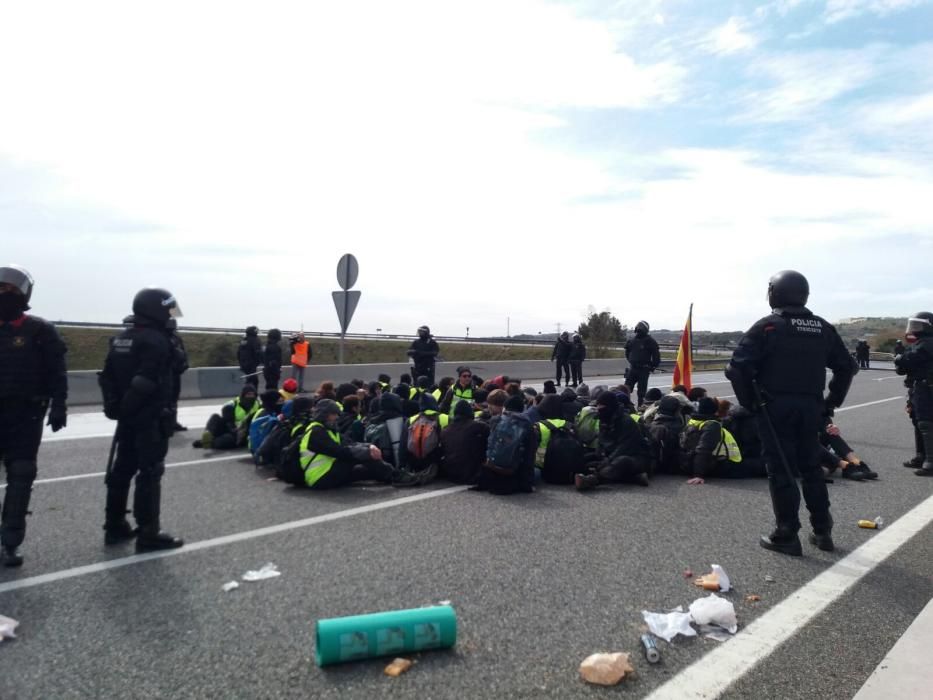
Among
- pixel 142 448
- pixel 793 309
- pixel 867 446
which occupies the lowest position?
pixel 867 446

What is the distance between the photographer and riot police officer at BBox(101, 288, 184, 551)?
5520 mm

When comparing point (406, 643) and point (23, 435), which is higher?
point (23, 435)

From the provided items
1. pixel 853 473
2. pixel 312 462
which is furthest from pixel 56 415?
pixel 853 473

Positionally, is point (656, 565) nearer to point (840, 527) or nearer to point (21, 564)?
point (840, 527)

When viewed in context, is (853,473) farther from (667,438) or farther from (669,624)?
(669,624)

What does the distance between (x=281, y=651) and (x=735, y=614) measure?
8.29 feet

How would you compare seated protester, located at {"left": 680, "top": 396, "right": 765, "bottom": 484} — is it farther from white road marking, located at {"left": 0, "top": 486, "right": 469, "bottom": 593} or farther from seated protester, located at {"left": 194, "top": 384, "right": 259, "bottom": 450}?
seated protester, located at {"left": 194, "top": 384, "right": 259, "bottom": 450}

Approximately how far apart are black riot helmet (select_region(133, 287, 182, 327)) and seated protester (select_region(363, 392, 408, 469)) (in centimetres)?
341

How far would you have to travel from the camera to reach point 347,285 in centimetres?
1537

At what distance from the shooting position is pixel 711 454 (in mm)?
8562

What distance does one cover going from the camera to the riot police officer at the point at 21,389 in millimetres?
5234

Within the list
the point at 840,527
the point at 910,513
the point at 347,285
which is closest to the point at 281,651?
the point at 840,527

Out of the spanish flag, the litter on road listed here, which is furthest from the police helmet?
the spanish flag

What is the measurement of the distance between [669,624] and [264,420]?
631cm
